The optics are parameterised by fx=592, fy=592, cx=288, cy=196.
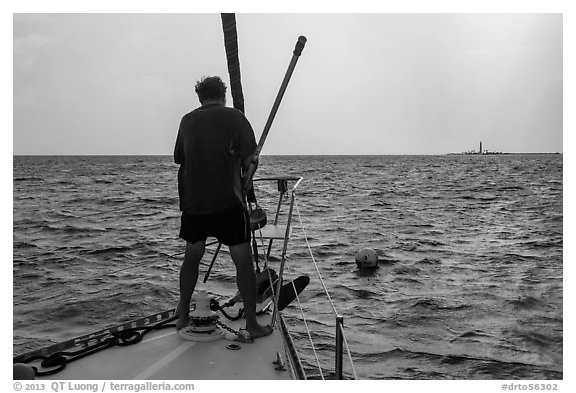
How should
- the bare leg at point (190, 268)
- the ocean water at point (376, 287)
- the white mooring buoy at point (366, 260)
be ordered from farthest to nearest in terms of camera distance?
the white mooring buoy at point (366, 260) < the ocean water at point (376, 287) < the bare leg at point (190, 268)

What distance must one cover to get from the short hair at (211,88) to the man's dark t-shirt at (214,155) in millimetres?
118

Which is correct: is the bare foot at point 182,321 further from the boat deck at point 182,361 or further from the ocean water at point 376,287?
the ocean water at point 376,287

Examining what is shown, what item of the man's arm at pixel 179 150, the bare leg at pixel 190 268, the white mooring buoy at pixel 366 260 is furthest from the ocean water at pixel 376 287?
the man's arm at pixel 179 150

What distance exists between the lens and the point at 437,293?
38.5 feet

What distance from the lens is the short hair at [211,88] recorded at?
4508mm

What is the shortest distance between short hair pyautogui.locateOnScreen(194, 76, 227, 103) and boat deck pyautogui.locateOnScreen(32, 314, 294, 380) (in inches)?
73.3

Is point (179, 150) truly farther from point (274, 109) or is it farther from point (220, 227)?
point (274, 109)

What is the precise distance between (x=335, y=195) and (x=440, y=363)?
31850 millimetres

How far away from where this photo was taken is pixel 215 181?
14.3 ft

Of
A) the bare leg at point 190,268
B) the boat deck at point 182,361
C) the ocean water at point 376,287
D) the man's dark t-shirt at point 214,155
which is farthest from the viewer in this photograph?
the ocean water at point 376,287
